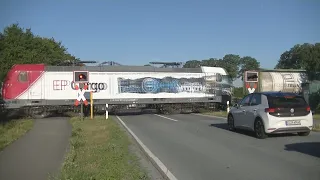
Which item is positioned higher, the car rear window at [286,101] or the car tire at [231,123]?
the car rear window at [286,101]

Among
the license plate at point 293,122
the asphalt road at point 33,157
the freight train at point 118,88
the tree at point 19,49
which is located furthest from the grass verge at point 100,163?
the tree at point 19,49

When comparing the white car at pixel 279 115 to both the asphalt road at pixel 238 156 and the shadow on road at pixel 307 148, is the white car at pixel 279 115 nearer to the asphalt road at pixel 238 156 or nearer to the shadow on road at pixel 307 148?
the asphalt road at pixel 238 156

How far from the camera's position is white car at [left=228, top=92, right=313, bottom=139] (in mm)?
13156

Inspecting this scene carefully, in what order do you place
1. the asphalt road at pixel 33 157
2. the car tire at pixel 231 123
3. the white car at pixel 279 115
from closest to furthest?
the asphalt road at pixel 33 157
the white car at pixel 279 115
the car tire at pixel 231 123

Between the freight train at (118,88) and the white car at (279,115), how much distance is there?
1575cm

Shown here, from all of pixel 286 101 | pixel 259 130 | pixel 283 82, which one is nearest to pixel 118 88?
pixel 283 82

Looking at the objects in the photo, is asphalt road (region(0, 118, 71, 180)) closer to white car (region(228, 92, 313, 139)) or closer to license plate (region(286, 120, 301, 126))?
white car (region(228, 92, 313, 139))

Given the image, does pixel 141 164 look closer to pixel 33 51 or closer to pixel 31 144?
pixel 31 144

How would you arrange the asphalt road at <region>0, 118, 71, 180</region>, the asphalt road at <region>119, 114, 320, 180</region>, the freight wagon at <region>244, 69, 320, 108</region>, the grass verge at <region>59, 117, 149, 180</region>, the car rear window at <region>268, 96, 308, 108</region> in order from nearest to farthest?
the grass verge at <region>59, 117, 149, 180</region>
the asphalt road at <region>119, 114, 320, 180</region>
the asphalt road at <region>0, 118, 71, 180</region>
the car rear window at <region>268, 96, 308, 108</region>
the freight wagon at <region>244, 69, 320, 108</region>

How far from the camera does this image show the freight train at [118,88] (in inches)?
1120

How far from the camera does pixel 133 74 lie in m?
31.5

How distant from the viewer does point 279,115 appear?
13148 millimetres

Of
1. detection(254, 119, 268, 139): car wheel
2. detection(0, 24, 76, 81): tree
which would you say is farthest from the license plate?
detection(0, 24, 76, 81): tree

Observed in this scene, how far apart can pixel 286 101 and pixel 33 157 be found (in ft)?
27.7
